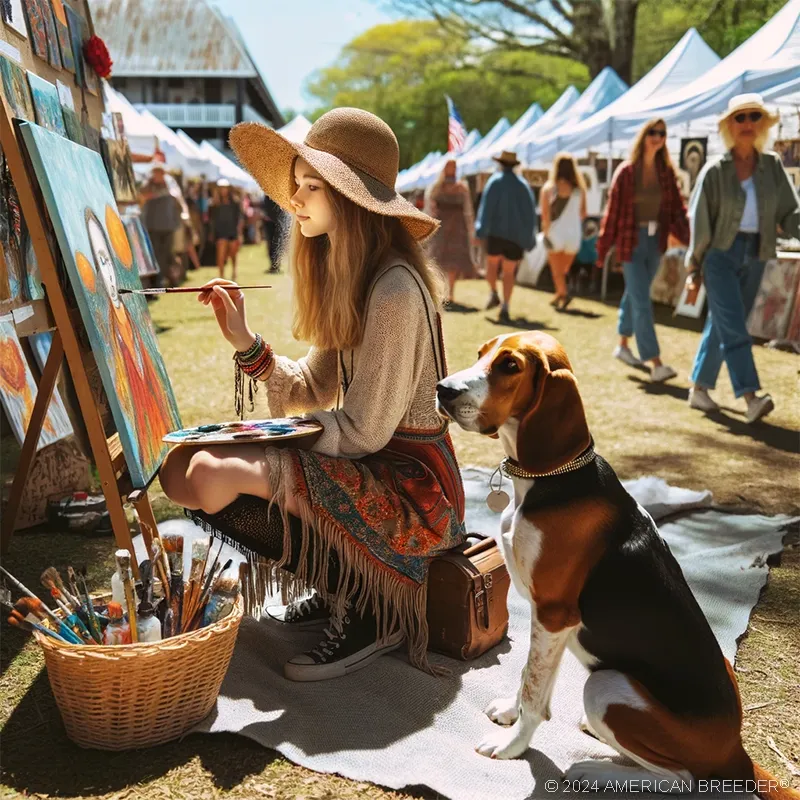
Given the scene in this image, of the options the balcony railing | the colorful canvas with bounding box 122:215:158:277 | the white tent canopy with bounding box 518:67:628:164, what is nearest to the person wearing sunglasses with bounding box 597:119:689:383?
the colorful canvas with bounding box 122:215:158:277

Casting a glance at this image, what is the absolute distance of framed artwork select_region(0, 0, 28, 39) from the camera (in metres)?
2.79

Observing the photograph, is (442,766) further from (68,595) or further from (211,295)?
(211,295)

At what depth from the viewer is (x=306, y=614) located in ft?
9.67

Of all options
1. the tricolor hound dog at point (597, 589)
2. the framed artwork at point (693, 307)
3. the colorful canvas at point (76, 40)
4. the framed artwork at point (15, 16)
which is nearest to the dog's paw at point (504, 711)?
the tricolor hound dog at point (597, 589)

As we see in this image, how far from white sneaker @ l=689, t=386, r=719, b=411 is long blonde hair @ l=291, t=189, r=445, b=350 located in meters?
3.93

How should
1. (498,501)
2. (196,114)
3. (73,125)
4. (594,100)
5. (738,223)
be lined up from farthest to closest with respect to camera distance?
(196,114), (594,100), (738,223), (73,125), (498,501)

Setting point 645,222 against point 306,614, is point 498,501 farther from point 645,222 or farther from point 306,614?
point 645,222

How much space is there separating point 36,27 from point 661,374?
5.30 m

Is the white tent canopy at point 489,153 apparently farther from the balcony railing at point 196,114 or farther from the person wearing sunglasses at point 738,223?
the balcony railing at point 196,114

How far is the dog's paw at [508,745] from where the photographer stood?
7.16 feet

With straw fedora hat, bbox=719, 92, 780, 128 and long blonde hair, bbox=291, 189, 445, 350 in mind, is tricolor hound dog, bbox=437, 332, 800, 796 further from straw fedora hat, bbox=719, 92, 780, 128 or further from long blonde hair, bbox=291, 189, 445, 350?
straw fedora hat, bbox=719, 92, 780, 128

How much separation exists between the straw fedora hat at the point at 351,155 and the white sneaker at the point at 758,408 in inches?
146

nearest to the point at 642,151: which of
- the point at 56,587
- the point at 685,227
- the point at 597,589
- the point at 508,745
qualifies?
the point at 685,227

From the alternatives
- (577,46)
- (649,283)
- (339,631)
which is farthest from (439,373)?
(577,46)
